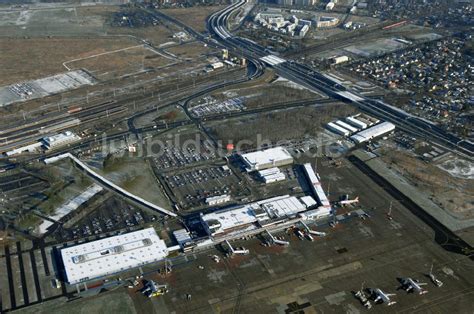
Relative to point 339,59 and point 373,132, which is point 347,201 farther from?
point 339,59

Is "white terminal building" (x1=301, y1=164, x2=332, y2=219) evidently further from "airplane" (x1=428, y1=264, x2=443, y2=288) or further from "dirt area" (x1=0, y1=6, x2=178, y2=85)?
"dirt area" (x1=0, y1=6, x2=178, y2=85)

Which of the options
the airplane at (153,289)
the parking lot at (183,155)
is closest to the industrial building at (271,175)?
the parking lot at (183,155)

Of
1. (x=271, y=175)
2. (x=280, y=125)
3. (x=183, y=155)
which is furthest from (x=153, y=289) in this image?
(x=280, y=125)

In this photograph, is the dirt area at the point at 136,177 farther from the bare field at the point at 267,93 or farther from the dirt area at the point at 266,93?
the bare field at the point at 267,93

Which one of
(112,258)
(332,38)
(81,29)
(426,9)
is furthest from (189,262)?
(426,9)

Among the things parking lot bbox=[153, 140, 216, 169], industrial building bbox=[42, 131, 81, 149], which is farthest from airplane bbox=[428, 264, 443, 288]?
industrial building bbox=[42, 131, 81, 149]

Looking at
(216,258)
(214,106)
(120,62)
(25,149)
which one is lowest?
(216,258)
